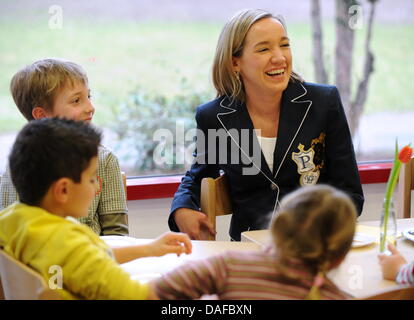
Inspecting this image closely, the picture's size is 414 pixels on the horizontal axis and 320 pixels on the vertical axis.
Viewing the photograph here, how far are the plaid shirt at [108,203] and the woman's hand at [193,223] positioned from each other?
20cm

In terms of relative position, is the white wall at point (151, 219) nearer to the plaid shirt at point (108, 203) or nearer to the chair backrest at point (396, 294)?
the plaid shirt at point (108, 203)

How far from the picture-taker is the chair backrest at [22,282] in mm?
1074

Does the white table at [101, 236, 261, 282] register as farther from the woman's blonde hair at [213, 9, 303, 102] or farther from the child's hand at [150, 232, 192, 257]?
the woman's blonde hair at [213, 9, 303, 102]

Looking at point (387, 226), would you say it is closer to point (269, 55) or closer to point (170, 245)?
point (170, 245)

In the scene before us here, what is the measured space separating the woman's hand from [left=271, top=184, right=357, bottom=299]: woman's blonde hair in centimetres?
87

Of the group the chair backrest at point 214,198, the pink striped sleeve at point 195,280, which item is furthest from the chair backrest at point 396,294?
the chair backrest at point 214,198

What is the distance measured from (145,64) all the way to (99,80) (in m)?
0.24

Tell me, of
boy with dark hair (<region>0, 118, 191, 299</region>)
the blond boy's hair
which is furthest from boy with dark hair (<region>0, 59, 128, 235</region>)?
boy with dark hair (<region>0, 118, 191, 299</region>)

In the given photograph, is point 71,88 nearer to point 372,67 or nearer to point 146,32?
point 146,32

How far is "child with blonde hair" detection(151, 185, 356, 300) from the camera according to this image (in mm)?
1074

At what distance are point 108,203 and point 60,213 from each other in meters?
0.68
